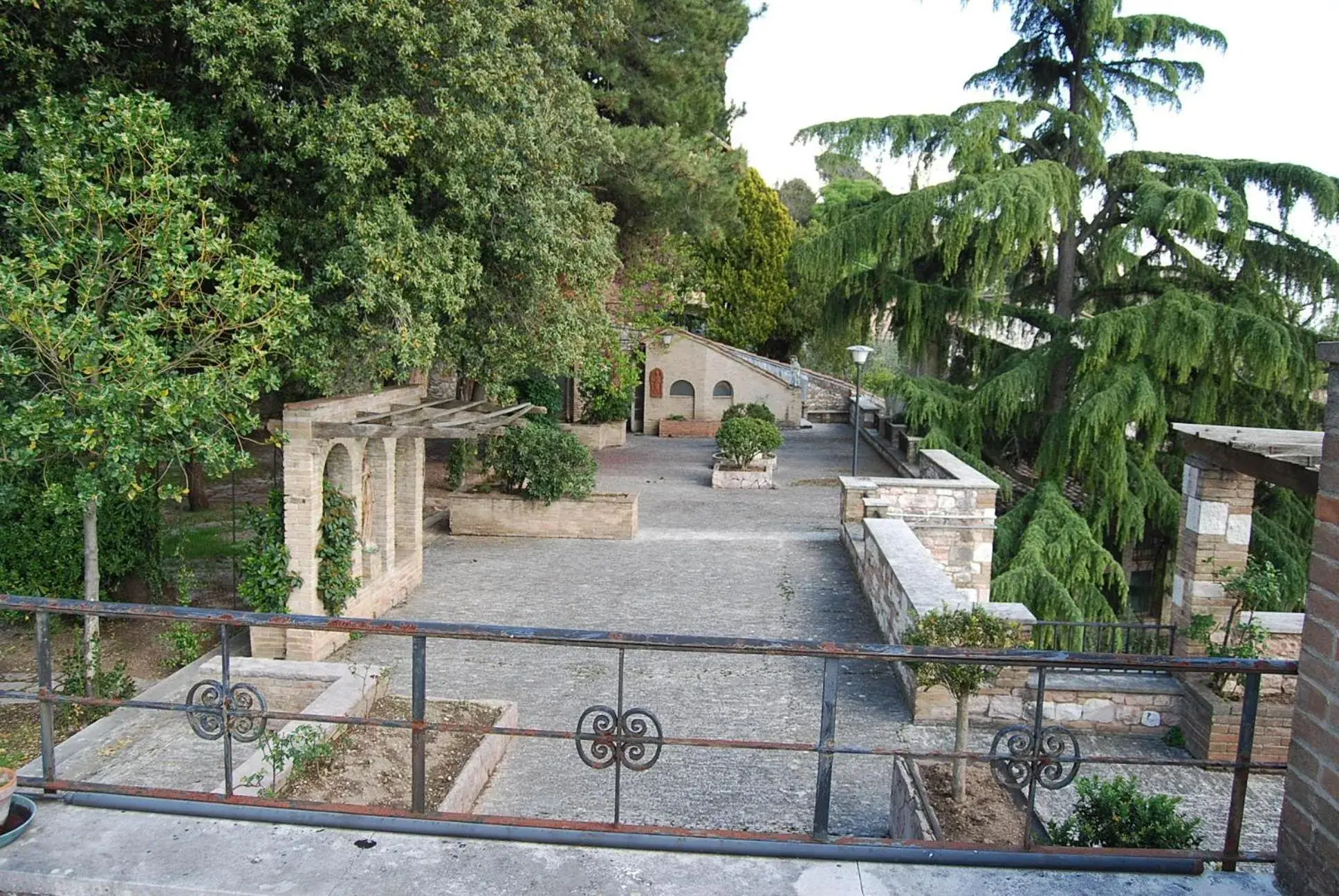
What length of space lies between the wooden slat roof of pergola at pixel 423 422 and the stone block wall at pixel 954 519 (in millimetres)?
5140

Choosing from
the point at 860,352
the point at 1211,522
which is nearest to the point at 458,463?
the point at 860,352

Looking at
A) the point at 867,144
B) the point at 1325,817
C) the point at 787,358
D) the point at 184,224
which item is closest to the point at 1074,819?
the point at 1325,817

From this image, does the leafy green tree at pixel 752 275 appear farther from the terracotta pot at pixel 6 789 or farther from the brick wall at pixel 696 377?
the terracotta pot at pixel 6 789

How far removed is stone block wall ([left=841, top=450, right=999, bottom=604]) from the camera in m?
13.0

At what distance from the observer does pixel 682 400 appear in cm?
2942

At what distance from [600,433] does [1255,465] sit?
62.8 ft

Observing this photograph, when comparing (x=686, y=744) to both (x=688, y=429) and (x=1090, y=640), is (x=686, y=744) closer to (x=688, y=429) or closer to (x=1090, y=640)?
(x=1090, y=640)

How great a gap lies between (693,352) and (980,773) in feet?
77.1

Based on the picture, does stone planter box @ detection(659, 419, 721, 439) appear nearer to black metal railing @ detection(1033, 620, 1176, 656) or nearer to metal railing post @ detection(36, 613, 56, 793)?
black metal railing @ detection(1033, 620, 1176, 656)

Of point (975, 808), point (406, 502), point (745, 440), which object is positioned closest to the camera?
point (975, 808)

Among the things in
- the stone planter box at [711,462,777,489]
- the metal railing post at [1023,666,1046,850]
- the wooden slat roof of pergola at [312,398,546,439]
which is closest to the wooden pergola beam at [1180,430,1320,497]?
the metal railing post at [1023,666,1046,850]

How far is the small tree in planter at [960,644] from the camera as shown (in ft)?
19.5

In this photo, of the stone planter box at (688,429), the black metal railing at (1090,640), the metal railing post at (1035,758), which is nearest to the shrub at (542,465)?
the black metal railing at (1090,640)

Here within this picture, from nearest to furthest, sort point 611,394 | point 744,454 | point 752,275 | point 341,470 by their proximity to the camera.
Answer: point 341,470 < point 744,454 < point 611,394 < point 752,275
